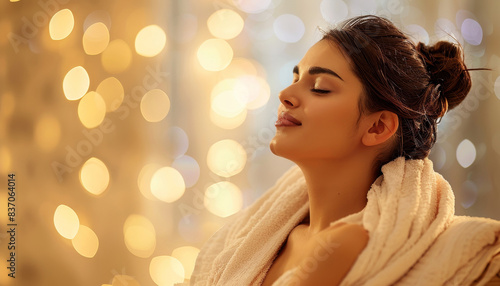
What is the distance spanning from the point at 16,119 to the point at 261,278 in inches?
45.8

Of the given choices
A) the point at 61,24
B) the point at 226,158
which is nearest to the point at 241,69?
the point at 226,158

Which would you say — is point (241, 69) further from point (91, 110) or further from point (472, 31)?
point (472, 31)

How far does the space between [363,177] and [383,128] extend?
4.8 inches

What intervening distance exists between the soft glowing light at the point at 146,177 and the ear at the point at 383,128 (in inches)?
36.2

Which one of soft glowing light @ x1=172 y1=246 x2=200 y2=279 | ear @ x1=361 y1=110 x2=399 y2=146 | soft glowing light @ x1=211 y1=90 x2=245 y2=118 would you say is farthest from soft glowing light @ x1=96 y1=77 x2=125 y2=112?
ear @ x1=361 y1=110 x2=399 y2=146

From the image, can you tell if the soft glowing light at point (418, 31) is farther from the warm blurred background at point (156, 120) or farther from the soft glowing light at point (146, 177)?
the soft glowing light at point (146, 177)

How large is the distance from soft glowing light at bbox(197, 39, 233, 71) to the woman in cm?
65

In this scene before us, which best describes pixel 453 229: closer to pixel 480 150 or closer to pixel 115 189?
pixel 480 150

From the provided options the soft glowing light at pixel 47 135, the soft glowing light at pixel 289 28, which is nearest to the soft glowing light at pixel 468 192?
the soft glowing light at pixel 289 28

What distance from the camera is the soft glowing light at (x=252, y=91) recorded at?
5.98ft

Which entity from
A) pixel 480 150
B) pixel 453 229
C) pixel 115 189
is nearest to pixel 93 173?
pixel 115 189

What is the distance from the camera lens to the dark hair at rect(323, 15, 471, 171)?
3.62 feet

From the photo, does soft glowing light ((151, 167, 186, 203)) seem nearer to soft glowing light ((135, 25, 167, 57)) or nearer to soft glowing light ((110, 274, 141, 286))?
soft glowing light ((110, 274, 141, 286))

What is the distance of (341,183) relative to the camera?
1141mm
